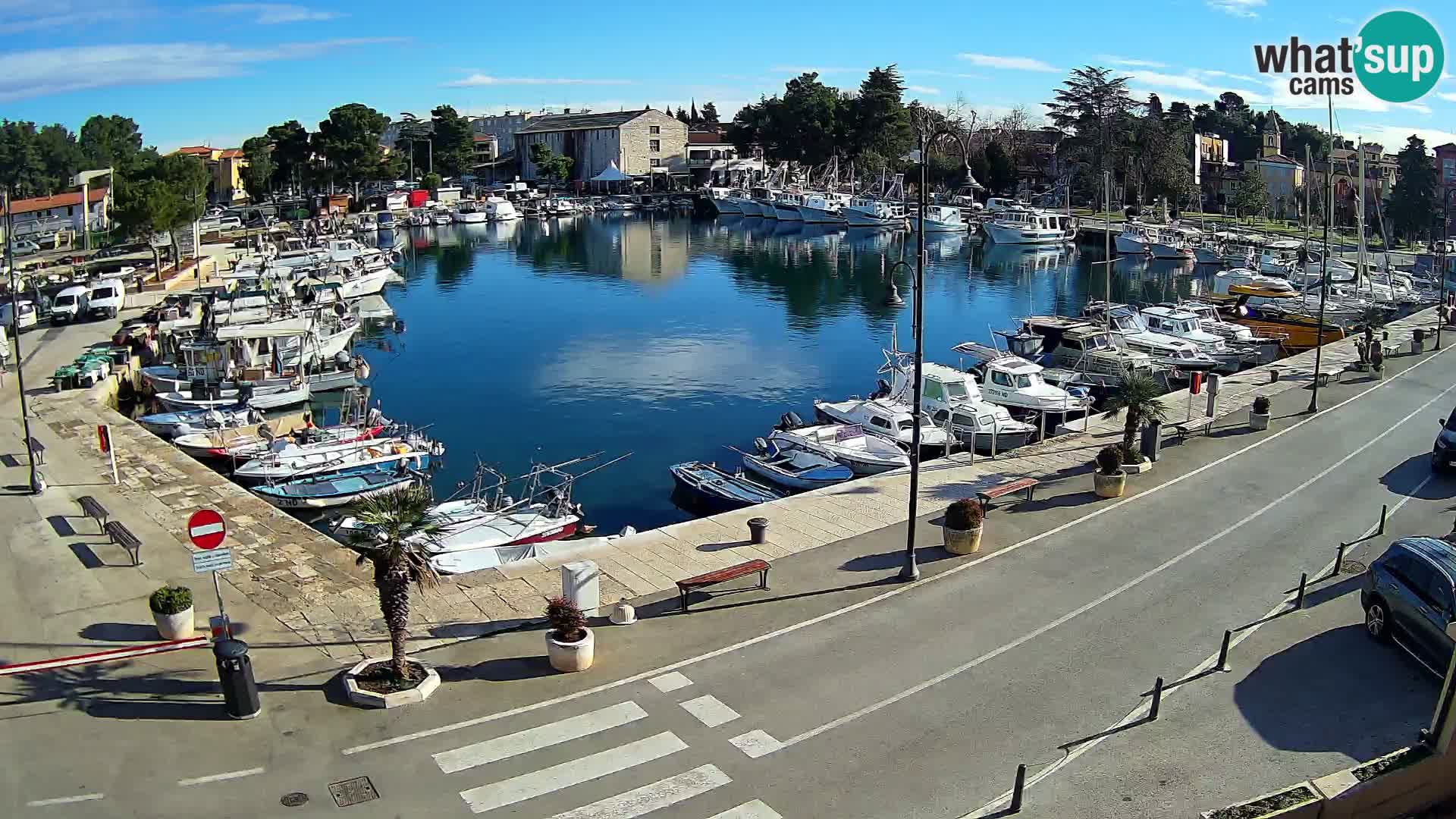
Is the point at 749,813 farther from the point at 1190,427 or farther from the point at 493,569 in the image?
the point at 1190,427

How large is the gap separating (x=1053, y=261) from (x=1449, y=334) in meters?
55.9

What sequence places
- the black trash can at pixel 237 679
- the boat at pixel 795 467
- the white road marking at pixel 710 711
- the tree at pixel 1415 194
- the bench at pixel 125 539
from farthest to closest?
the tree at pixel 1415 194, the boat at pixel 795 467, the bench at pixel 125 539, the white road marking at pixel 710 711, the black trash can at pixel 237 679

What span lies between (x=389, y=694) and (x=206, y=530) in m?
3.79

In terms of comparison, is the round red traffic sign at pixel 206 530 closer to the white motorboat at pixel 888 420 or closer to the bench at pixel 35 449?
the bench at pixel 35 449

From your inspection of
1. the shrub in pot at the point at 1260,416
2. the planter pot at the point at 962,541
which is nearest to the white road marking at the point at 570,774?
the planter pot at the point at 962,541

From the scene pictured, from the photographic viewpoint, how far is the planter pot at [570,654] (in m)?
15.8

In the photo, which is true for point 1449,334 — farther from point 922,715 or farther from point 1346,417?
point 922,715

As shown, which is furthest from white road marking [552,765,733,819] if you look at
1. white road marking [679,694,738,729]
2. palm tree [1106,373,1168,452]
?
palm tree [1106,373,1168,452]

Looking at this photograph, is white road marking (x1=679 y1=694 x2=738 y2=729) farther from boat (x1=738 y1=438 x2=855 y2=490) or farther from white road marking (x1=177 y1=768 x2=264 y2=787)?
boat (x1=738 y1=438 x2=855 y2=490)

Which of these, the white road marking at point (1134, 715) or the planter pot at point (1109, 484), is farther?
the planter pot at point (1109, 484)

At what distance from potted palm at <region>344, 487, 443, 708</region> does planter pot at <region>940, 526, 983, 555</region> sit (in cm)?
995

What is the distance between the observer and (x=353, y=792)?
42.2 feet

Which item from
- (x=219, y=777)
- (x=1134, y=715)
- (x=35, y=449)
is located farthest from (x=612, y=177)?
(x=219, y=777)

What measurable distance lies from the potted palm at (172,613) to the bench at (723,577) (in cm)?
766
